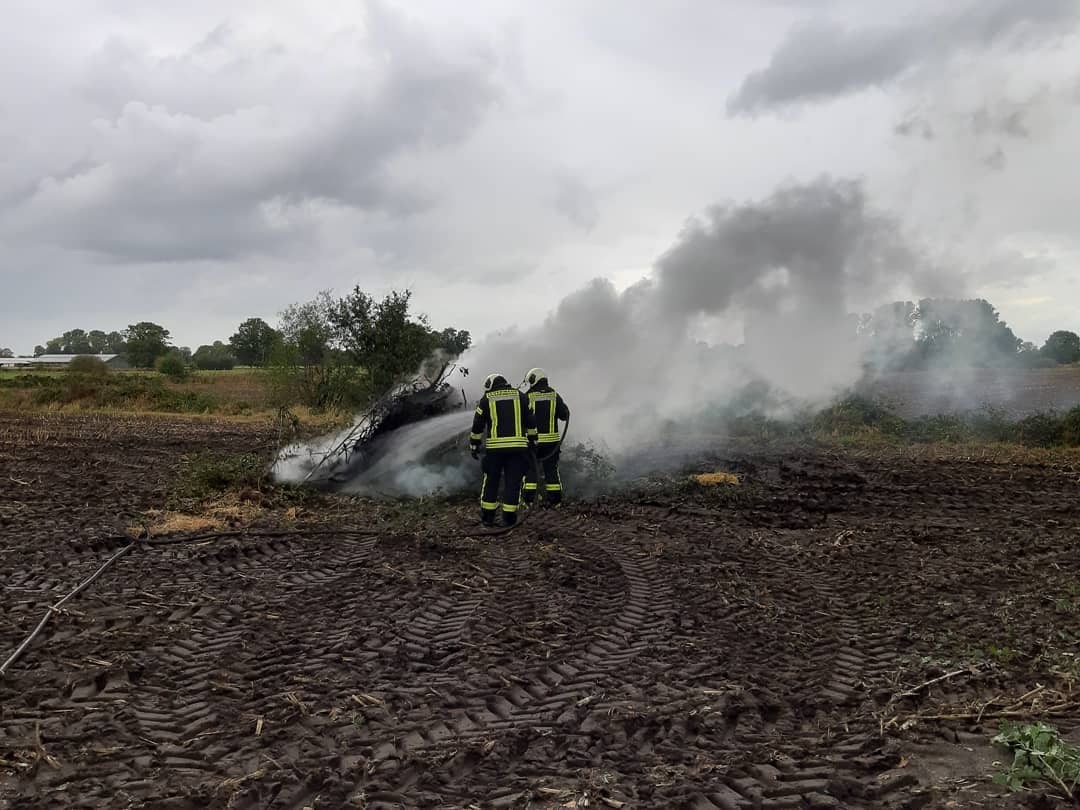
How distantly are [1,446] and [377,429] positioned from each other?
35.0 ft

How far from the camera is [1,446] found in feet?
56.2

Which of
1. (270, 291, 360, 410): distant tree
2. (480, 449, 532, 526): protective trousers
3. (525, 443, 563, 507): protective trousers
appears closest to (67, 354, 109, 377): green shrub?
(270, 291, 360, 410): distant tree

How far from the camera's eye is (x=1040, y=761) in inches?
128

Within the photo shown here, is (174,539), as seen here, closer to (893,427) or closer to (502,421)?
(502,421)

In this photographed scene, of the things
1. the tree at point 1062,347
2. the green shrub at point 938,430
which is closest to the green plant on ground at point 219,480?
the green shrub at point 938,430

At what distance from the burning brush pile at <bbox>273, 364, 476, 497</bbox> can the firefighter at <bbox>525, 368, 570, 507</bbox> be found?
→ 1623mm

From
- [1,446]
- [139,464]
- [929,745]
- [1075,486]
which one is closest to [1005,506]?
[1075,486]

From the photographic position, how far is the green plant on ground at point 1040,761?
10.1 ft

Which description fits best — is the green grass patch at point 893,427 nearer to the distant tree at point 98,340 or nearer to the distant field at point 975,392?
the distant field at point 975,392

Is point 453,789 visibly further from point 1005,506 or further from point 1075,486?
point 1075,486

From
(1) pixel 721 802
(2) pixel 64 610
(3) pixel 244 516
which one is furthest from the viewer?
(3) pixel 244 516

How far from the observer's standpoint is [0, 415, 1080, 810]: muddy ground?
11.1 ft

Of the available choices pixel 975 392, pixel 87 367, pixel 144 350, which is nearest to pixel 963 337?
pixel 975 392

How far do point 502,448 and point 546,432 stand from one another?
110 cm
